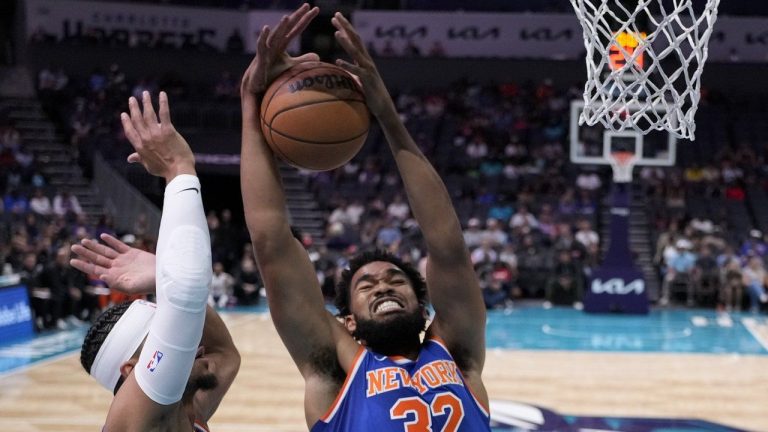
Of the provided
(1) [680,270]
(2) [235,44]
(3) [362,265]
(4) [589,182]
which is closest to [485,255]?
(1) [680,270]

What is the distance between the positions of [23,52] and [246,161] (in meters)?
21.5

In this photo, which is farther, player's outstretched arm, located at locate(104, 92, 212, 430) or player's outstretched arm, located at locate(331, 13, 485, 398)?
player's outstretched arm, located at locate(331, 13, 485, 398)

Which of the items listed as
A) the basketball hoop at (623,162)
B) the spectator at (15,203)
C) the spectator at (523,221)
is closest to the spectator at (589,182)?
the spectator at (523,221)

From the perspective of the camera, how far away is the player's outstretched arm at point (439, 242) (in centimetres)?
274

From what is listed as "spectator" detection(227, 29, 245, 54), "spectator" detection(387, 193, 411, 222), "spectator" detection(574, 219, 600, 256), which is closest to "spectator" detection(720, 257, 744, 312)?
"spectator" detection(574, 219, 600, 256)

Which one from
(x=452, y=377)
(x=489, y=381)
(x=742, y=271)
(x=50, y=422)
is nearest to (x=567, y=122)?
(x=742, y=271)

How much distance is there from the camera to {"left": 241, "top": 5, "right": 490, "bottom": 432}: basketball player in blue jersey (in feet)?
8.42

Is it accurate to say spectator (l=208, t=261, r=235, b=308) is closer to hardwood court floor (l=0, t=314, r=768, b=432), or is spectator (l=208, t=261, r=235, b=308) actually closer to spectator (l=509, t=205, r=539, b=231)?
hardwood court floor (l=0, t=314, r=768, b=432)

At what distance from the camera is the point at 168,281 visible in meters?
2.10

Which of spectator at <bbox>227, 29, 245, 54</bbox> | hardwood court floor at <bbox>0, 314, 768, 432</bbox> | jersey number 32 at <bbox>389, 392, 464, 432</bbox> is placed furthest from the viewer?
spectator at <bbox>227, 29, 245, 54</bbox>

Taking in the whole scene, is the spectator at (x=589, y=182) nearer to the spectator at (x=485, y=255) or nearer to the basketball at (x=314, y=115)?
the spectator at (x=485, y=255)

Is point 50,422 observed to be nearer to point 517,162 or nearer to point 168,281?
point 168,281

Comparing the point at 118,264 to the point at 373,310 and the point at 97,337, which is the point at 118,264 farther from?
the point at 373,310

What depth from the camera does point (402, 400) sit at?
256cm
